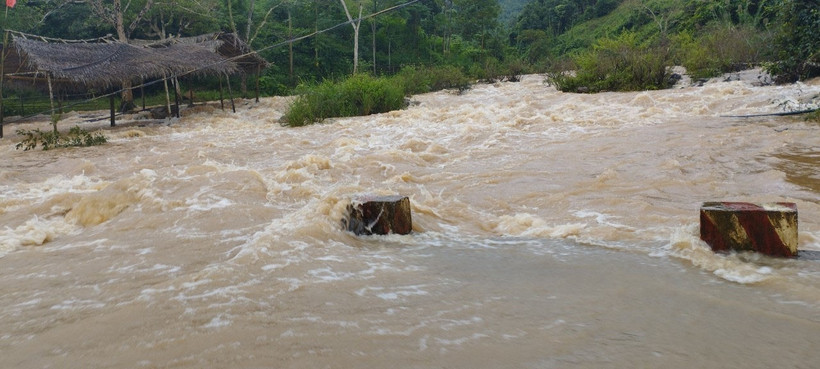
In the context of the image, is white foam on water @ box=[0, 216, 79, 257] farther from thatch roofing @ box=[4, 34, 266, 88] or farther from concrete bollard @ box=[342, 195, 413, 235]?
thatch roofing @ box=[4, 34, 266, 88]

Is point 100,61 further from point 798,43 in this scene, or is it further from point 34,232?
point 798,43

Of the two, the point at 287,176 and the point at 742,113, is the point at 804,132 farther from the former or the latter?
the point at 287,176

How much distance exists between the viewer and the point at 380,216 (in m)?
3.72

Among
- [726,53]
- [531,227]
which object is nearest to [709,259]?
[531,227]

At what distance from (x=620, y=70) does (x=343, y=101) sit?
7.41 meters

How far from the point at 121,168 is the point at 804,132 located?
936cm

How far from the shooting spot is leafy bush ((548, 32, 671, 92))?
545 inches

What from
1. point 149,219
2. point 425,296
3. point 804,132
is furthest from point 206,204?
point 804,132

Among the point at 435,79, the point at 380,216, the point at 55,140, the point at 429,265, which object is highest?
the point at 435,79

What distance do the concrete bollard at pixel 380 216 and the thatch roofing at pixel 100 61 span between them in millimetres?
9623

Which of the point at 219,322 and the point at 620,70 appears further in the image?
the point at 620,70

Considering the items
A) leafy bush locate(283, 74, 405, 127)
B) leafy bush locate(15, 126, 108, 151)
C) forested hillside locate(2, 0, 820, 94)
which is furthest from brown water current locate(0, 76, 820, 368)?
leafy bush locate(283, 74, 405, 127)

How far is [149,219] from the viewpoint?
4402 millimetres

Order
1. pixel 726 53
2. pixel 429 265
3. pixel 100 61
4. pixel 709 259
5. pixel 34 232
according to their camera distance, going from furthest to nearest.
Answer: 1. pixel 726 53
2. pixel 100 61
3. pixel 34 232
4. pixel 429 265
5. pixel 709 259
